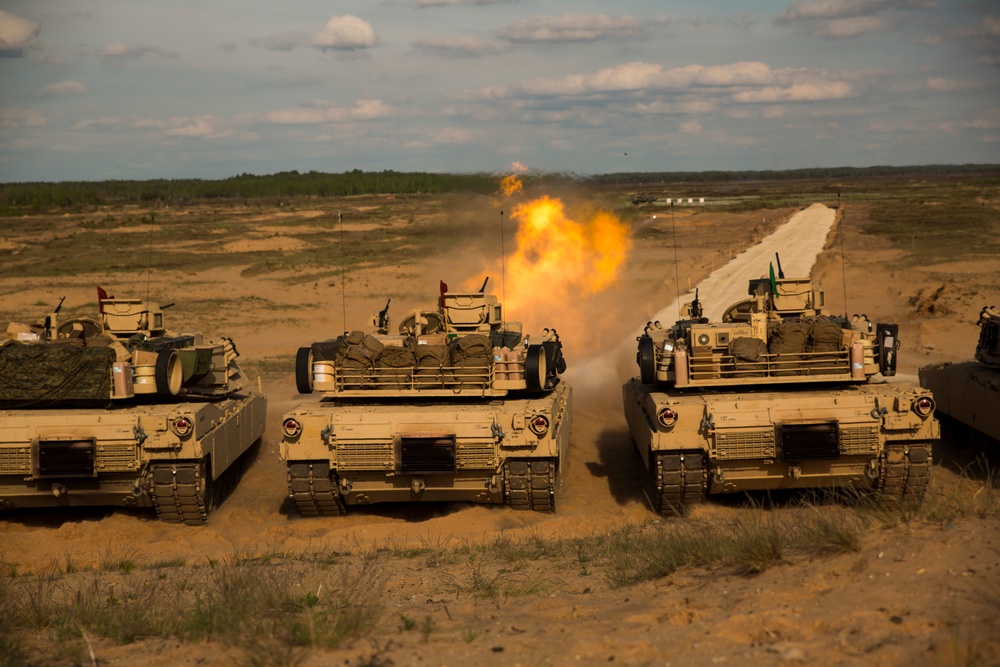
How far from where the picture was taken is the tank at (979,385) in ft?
52.2

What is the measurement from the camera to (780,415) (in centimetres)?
1345

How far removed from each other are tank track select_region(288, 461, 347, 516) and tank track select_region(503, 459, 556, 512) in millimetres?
2180

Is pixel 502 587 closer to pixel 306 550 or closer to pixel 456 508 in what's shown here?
pixel 306 550

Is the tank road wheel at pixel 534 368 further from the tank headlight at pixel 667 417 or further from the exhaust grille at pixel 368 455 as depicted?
the exhaust grille at pixel 368 455

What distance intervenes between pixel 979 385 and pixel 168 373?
11.5 metres

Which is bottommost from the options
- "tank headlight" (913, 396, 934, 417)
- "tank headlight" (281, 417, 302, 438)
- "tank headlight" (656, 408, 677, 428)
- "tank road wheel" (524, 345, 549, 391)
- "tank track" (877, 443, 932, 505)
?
"tank track" (877, 443, 932, 505)

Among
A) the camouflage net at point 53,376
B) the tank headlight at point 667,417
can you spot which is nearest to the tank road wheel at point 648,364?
the tank headlight at point 667,417

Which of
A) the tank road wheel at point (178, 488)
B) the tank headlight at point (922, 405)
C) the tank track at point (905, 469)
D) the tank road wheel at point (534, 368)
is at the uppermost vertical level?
the tank road wheel at point (534, 368)

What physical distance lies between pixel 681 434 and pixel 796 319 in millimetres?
3142

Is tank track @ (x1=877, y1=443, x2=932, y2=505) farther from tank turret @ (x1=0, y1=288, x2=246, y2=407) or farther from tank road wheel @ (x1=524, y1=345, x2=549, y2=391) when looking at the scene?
tank turret @ (x1=0, y1=288, x2=246, y2=407)

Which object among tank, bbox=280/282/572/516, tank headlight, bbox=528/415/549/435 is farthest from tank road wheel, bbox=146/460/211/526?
tank headlight, bbox=528/415/549/435

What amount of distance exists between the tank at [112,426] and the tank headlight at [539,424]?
4.28 m

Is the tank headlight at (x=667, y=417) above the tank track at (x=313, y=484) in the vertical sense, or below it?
above

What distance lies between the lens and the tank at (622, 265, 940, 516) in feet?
43.7
